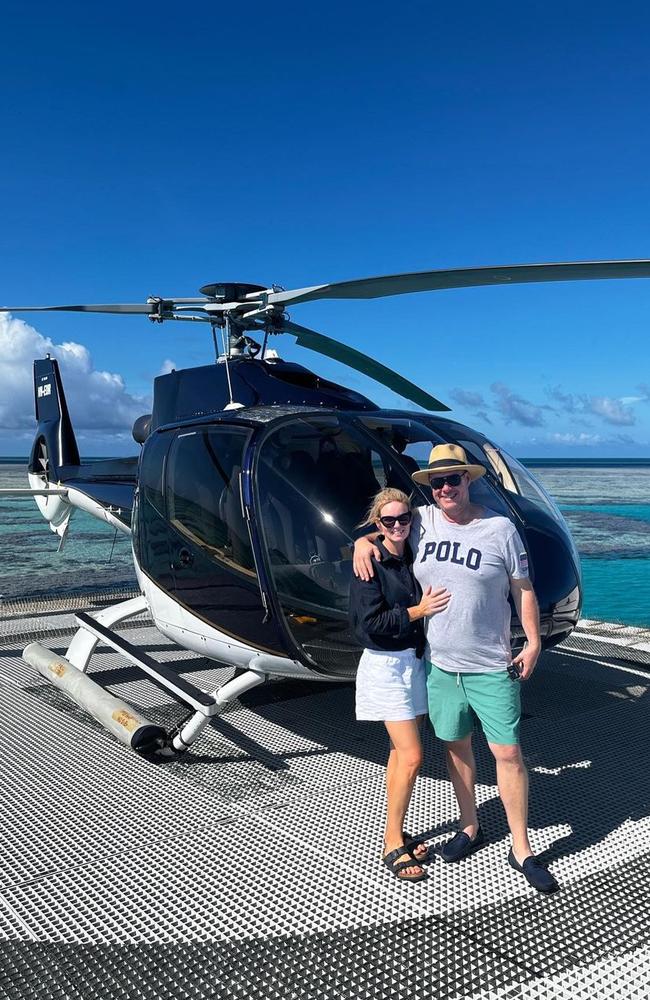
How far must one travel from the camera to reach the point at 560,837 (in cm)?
325

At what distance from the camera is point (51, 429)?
9438mm

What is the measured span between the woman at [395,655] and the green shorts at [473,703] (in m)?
0.07

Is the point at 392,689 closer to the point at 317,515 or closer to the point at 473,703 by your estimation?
the point at 473,703

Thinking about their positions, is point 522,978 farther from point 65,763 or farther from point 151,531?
point 151,531

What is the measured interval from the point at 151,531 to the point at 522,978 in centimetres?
325

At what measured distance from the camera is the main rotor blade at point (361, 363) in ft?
17.9

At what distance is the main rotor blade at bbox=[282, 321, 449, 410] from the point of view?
17.9 ft

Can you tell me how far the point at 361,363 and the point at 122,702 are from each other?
9.87ft

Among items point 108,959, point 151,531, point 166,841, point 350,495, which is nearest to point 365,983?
point 108,959

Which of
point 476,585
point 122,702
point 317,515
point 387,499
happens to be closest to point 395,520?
point 387,499

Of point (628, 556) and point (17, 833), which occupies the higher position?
point (17, 833)

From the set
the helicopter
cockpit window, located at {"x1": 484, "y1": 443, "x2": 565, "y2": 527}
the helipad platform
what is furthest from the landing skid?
cockpit window, located at {"x1": 484, "y1": 443, "x2": 565, "y2": 527}

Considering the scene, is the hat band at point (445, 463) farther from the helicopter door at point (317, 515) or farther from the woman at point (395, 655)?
the helicopter door at point (317, 515)

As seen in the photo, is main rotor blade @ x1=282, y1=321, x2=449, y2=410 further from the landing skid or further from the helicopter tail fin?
the helicopter tail fin
